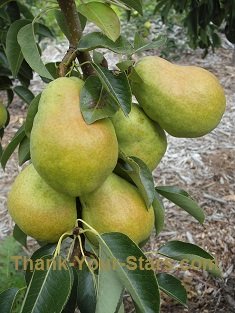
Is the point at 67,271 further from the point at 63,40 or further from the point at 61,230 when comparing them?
the point at 63,40

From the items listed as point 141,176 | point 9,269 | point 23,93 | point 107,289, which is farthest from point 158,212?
point 9,269

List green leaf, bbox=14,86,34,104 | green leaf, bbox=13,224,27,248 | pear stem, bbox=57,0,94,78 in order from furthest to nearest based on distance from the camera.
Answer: green leaf, bbox=14,86,34,104 → green leaf, bbox=13,224,27,248 → pear stem, bbox=57,0,94,78

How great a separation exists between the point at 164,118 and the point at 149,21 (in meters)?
4.39

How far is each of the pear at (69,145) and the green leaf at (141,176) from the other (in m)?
0.08

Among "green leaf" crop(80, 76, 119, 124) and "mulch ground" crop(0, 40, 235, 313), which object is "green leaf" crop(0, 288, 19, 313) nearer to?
"green leaf" crop(80, 76, 119, 124)

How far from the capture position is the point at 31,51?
807 mm

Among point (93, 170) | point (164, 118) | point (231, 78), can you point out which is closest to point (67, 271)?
point (93, 170)

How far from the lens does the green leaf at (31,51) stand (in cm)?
78

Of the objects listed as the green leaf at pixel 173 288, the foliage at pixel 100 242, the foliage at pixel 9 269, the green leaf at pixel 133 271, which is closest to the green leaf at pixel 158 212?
the foliage at pixel 100 242

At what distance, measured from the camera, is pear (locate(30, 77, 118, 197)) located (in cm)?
70

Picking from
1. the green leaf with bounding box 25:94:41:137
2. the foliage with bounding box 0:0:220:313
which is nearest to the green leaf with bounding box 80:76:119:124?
the foliage with bounding box 0:0:220:313

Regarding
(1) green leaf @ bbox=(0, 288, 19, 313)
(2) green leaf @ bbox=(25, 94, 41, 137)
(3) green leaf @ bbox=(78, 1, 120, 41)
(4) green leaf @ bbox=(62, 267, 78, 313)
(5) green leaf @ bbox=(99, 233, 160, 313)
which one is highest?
(3) green leaf @ bbox=(78, 1, 120, 41)

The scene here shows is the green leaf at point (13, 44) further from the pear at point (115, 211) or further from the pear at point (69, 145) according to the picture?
the pear at point (115, 211)

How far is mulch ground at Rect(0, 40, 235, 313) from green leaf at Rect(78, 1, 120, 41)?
4.22 feet
